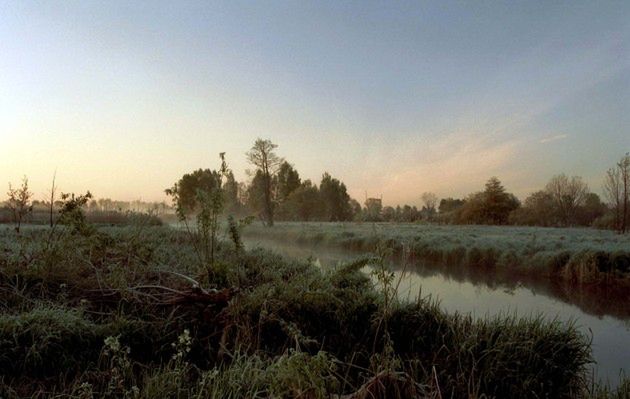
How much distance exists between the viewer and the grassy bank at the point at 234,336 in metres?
2.83

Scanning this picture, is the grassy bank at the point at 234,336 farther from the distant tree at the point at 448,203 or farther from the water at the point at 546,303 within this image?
the distant tree at the point at 448,203

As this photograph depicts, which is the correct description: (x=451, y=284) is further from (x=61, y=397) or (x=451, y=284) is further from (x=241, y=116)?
(x=61, y=397)

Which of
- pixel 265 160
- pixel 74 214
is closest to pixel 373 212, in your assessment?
pixel 74 214

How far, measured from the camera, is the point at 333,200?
48.9m

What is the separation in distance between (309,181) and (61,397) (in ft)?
174

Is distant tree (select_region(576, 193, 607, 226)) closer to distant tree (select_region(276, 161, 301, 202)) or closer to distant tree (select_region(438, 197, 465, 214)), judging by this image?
distant tree (select_region(438, 197, 465, 214))

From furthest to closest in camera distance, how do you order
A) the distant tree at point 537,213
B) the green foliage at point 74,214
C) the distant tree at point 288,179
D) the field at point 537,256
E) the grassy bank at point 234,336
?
the distant tree at point 288,179, the distant tree at point 537,213, the field at point 537,256, the green foliage at point 74,214, the grassy bank at point 234,336

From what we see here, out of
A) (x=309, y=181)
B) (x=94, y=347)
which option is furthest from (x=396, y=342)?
(x=309, y=181)

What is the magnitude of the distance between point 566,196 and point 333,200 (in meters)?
25.6

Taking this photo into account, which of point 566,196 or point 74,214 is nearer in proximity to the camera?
point 74,214

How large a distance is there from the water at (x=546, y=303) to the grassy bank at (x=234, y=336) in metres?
0.77

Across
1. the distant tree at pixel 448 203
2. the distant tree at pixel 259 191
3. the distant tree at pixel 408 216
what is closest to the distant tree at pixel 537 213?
the distant tree at pixel 408 216

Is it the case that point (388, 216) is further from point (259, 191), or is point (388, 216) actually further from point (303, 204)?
point (303, 204)

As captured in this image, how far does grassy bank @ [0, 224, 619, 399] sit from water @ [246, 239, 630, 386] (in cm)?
77
